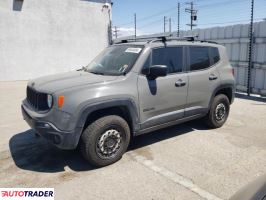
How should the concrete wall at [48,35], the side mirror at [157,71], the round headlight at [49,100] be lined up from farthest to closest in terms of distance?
the concrete wall at [48,35] < the side mirror at [157,71] < the round headlight at [49,100]

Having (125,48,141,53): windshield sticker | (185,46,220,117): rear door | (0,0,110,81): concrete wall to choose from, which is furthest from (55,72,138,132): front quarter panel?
(0,0,110,81): concrete wall

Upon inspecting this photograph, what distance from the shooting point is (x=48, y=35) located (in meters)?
14.0

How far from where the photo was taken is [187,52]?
5059 millimetres

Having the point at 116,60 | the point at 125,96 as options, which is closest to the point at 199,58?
the point at 116,60

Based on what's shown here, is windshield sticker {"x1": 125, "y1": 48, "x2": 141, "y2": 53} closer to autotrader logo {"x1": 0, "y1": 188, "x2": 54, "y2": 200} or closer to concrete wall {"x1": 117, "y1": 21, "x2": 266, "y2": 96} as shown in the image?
autotrader logo {"x1": 0, "y1": 188, "x2": 54, "y2": 200}

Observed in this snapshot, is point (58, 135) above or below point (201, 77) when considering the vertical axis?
below

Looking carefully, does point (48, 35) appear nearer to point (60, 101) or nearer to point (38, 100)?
point (38, 100)

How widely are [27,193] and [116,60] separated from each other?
251cm

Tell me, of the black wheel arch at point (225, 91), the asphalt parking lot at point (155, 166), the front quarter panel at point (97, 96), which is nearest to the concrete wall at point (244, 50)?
the black wheel arch at point (225, 91)

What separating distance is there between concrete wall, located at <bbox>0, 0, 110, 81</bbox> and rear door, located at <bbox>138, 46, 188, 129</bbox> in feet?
35.3

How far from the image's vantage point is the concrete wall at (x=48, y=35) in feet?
42.7

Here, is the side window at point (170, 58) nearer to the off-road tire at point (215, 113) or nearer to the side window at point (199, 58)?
the side window at point (199, 58)

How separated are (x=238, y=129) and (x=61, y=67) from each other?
36.8ft

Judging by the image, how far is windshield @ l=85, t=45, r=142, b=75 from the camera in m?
4.39
